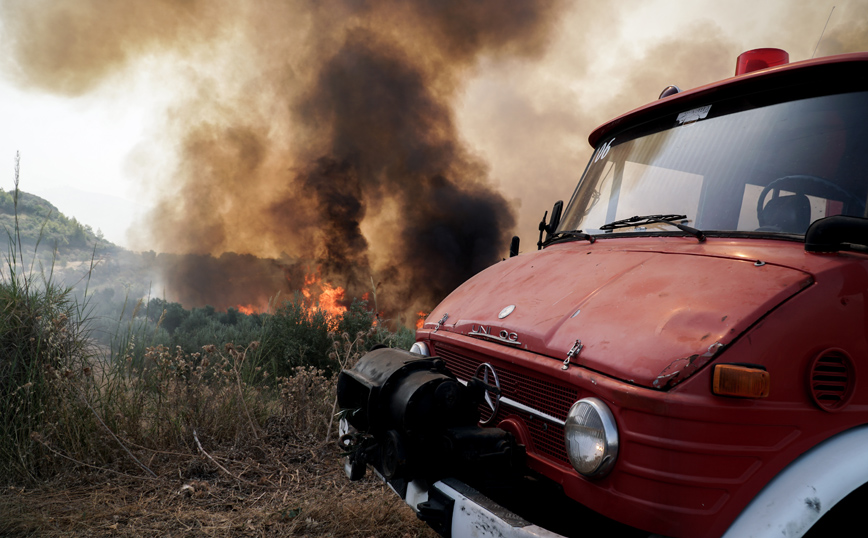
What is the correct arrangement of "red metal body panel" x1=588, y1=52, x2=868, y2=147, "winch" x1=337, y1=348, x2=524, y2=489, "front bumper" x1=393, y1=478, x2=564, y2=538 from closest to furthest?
"front bumper" x1=393, y1=478, x2=564, y2=538 < "winch" x1=337, y1=348, x2=524, y2=489 < "red metal body panel" x1=588, y1=52, x2=868, y2=147

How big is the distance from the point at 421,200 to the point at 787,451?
58.5ft

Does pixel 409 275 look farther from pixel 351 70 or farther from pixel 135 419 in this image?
pixel 135 419

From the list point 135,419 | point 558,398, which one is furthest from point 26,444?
point 558,398

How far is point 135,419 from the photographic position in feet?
13.9

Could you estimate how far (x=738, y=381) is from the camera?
1.59 meters

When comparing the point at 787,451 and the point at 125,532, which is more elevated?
the point at 787,451

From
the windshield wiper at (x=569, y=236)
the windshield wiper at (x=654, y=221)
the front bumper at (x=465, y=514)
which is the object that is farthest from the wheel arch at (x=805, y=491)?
the windshield wiper at (x=569, y=236)

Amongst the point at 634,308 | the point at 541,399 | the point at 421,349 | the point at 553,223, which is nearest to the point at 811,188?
the point at 634,308

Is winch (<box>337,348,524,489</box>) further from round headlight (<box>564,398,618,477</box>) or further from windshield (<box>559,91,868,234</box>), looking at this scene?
windshield (<box>559,91,868,234</box>)

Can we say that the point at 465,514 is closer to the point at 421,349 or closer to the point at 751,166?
the point at 421,349

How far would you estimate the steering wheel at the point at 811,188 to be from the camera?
215 cm

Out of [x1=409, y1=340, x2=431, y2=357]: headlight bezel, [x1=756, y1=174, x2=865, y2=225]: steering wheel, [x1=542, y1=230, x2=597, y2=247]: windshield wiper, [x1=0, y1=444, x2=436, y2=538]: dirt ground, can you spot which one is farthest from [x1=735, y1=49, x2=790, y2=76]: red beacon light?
[x1=0, y1=444, x2=436, y2=538]: dirt ground

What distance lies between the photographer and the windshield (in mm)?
2205

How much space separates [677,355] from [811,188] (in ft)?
3.88
